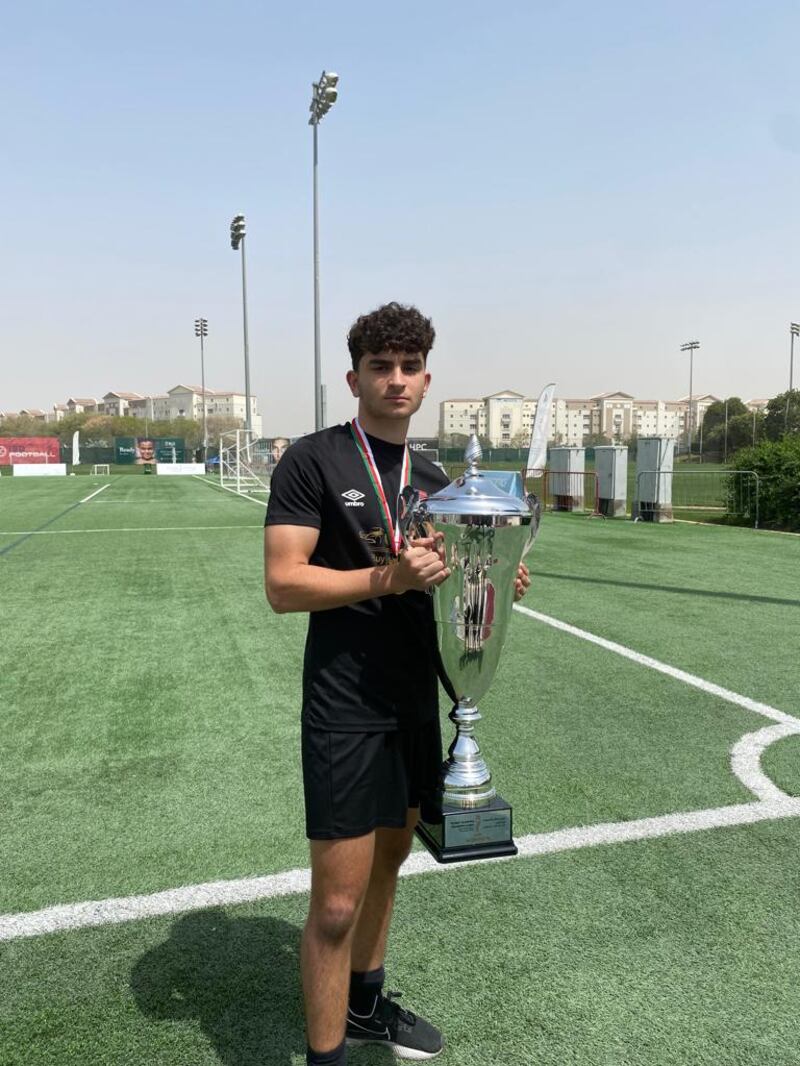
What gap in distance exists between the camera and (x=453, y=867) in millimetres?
2971

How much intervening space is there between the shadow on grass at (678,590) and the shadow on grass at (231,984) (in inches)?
262

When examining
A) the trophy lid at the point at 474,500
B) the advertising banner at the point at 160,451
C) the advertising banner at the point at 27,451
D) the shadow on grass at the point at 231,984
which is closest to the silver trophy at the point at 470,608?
the trophy lid at the point at 474,500

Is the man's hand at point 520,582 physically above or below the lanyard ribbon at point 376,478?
below

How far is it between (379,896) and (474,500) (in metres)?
1.05

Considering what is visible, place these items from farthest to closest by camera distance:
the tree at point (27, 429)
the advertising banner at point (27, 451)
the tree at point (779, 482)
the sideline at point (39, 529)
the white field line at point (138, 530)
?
the tree at point (27, 429), the advertising banner at point (27, 451), the tree at point (779, 482), the white field line at point (138, 530), the sideline at point (39, 529)

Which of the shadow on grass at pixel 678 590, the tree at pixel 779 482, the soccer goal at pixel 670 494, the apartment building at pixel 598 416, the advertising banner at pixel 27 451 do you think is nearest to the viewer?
the shadow on grass at pixel 678 590

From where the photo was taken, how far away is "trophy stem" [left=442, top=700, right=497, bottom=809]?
6.44ft

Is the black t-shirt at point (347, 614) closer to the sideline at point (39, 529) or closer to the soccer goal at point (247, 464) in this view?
the sideline at point (39, 529)

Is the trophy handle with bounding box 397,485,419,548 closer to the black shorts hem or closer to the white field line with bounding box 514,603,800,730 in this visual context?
the black shorts hem

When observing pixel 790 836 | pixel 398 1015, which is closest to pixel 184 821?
pixel 398 1015

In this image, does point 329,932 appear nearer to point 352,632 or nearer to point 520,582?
point 352,632

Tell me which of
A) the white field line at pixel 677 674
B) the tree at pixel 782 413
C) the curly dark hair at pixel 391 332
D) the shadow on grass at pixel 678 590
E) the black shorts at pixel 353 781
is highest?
the tree at pixel 782 413

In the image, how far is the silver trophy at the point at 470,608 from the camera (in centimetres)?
178

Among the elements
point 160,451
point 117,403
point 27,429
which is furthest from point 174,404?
point 160,451
